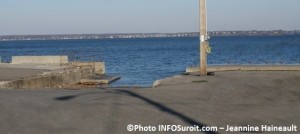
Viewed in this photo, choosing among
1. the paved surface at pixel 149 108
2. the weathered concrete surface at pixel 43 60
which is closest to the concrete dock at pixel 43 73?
the weathered concrete surface at pixel 43 60

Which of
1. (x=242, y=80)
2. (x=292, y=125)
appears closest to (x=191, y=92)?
(x=242, y=80)

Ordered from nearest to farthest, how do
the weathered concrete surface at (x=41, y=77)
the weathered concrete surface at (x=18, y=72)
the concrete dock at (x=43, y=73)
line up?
the weathered concrete surface at (x=41, y=77) < the concrete dock at (x=43, y=73) < the weathered concrete surface at (x=18, y=72)

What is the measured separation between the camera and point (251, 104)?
15.3 metres

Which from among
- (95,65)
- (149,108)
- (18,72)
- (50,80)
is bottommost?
(95,65)

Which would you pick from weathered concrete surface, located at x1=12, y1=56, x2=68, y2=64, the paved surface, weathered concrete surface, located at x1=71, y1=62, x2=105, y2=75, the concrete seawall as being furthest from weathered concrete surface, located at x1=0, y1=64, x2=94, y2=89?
the paved surface

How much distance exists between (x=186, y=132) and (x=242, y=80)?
11671 mm

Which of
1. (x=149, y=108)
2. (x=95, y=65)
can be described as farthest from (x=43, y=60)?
(x=149, y=108)

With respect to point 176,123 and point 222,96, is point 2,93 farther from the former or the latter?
point 176,123

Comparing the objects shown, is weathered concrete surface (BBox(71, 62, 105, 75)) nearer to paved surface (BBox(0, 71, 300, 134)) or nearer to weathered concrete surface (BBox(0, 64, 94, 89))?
weathered concrete surface (BBox(0, 64, 94, 89))

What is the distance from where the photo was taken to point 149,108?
14164 millimetres

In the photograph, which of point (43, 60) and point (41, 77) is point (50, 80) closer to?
point (41, 77)

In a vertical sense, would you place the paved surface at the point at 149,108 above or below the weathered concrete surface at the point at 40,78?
above

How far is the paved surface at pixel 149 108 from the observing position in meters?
12.0

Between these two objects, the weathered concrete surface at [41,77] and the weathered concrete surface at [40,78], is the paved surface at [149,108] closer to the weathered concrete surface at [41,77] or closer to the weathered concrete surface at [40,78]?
the weathered concrete surface at [40,78]
